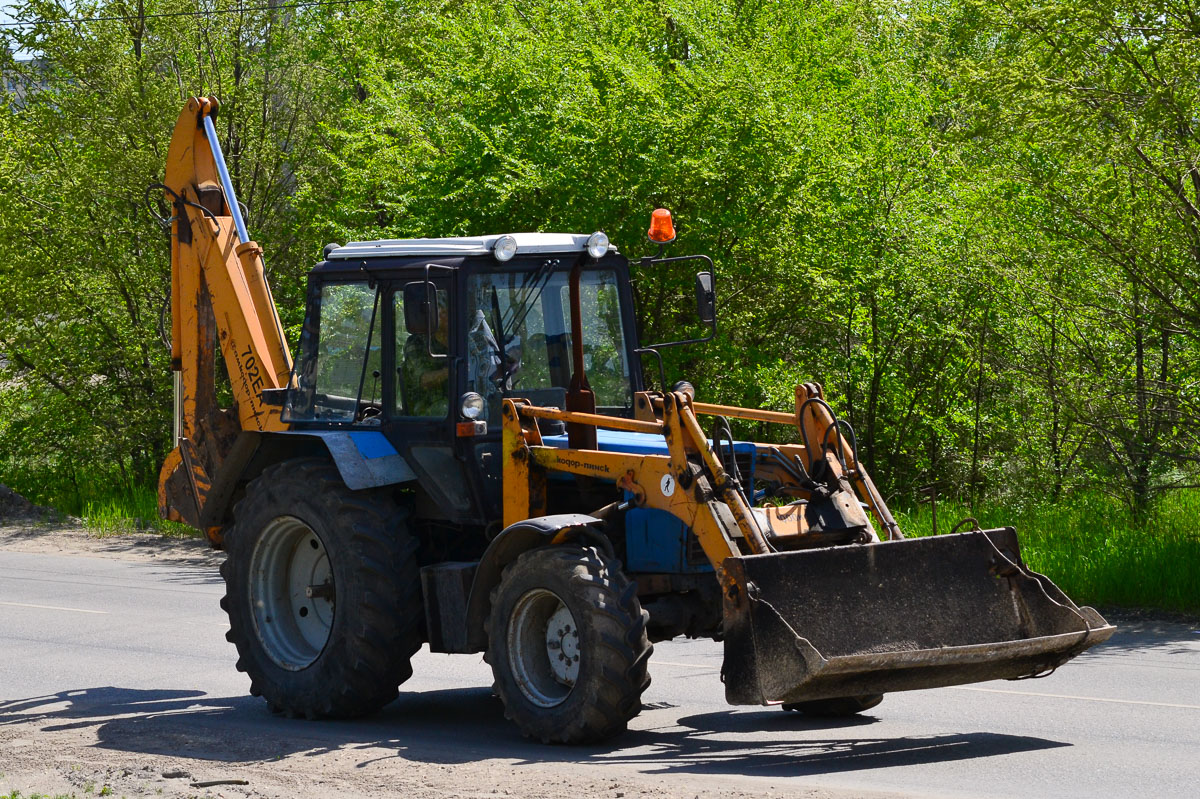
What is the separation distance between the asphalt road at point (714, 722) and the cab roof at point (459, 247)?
279cm

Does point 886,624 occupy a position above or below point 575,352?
below

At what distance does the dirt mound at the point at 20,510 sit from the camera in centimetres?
2159

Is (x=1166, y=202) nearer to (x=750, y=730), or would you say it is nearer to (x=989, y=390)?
(x=989, y=390)

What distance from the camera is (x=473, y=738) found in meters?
8.27

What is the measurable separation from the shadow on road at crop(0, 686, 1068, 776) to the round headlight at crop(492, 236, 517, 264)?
107 inches

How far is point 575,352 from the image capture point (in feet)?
30.0

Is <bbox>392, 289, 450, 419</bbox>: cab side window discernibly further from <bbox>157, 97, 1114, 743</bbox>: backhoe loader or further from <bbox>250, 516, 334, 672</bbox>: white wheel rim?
<bbox>250, 516, 334, 672</bbox>: white wheel rim

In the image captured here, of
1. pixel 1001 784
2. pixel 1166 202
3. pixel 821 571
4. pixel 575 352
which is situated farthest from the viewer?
pixel 1166 202

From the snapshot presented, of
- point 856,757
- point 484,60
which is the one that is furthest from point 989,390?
point 856,757

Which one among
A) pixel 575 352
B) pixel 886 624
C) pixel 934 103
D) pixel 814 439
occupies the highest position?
pixel 934 103

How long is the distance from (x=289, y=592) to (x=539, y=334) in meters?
2.30

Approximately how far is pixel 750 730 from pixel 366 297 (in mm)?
3504

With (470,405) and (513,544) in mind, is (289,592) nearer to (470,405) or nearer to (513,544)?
(470,405)

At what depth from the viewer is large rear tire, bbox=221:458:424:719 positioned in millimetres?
8547
